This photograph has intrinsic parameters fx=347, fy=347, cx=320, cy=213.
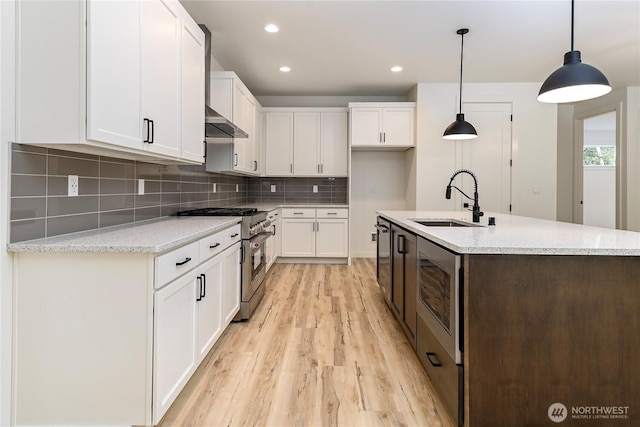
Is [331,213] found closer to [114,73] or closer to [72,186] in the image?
[72,186]

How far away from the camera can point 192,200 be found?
342 cm

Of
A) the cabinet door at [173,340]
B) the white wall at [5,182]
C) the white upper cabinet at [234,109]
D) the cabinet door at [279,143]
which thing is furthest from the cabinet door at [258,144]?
the white wall at [5,182]

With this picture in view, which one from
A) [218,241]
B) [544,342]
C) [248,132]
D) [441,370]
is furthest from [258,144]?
[544,342]

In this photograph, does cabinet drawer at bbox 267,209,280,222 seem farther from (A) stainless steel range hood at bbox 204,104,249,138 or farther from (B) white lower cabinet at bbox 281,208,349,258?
(A) stainless steel range hood at bbox 204,104,249,138

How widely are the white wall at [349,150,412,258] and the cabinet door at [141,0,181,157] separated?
3895 millimetres

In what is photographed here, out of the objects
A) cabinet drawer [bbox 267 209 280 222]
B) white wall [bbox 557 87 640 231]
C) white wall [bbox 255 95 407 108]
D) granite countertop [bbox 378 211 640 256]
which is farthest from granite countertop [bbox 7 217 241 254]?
white wall [bbox 557 87 640 231]

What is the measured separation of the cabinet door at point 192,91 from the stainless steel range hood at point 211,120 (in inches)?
6.8

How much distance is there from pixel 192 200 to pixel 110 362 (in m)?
2.16

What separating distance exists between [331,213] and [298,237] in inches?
24.2

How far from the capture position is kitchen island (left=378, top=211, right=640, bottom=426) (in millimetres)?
1411

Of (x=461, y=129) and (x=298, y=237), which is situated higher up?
(x=461, y=129)

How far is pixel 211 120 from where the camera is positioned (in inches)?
113

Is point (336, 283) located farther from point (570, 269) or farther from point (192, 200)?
point (570, 269)

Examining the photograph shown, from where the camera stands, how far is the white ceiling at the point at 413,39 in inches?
118
